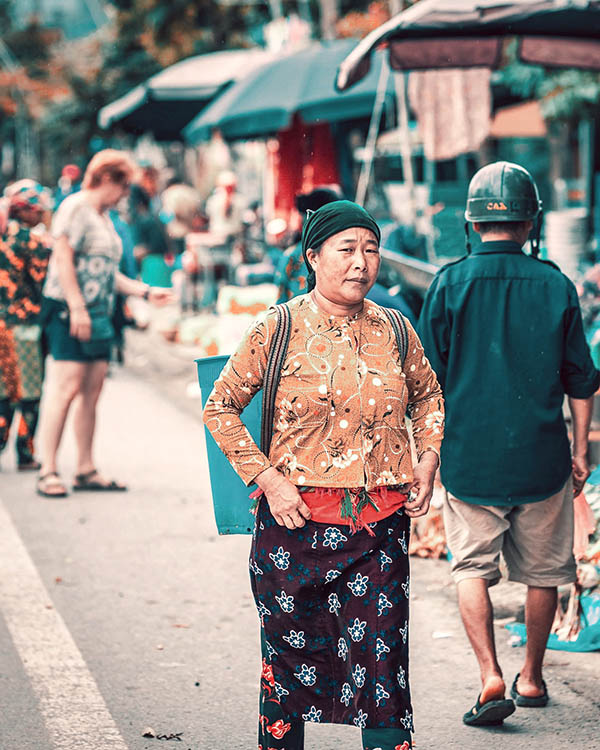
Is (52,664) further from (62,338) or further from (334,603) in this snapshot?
(62,338)

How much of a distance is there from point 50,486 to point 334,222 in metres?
4.56

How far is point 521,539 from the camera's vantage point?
4043mm

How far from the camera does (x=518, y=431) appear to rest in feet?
12.8

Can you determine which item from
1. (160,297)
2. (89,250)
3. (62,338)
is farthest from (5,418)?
(160,297)

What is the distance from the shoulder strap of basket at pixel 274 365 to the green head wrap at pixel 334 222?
21 centimetres

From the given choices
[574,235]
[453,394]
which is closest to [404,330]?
[453,394]

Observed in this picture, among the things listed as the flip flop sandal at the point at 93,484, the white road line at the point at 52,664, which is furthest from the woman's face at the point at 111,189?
the white road line at the point at 52,664

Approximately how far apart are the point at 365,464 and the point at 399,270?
177 inches

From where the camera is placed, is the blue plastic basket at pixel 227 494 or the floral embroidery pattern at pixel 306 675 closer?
the floral embroidery pattern at pixel 306 675

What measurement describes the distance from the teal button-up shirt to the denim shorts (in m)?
Result: 3.69

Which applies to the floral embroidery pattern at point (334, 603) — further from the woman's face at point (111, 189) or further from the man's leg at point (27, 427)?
the man's leg at point (27, 427)

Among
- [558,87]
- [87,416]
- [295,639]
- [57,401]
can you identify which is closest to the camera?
[295,639]

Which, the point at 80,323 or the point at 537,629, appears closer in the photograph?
the point at 537,629

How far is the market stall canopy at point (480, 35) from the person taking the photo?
661cm
